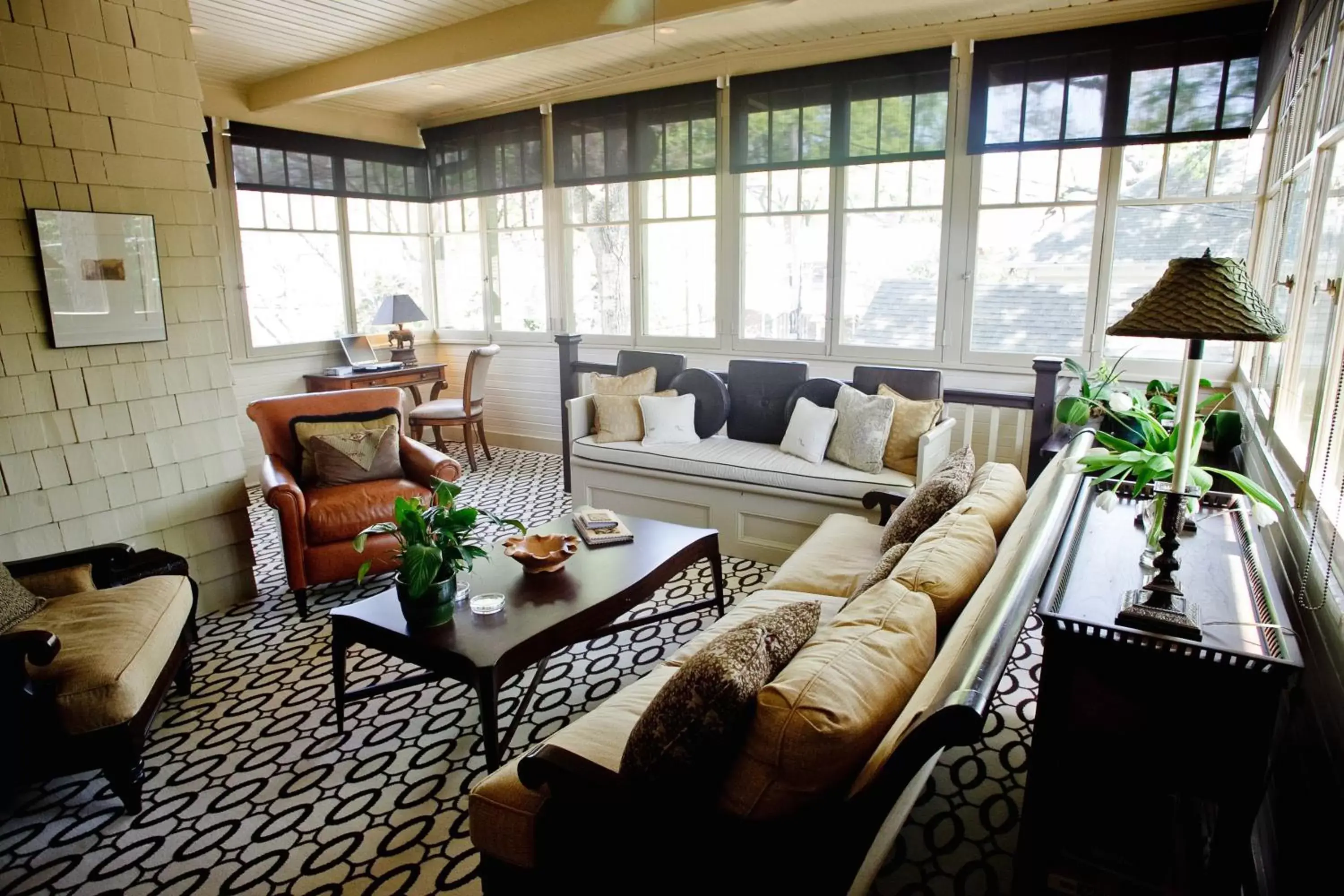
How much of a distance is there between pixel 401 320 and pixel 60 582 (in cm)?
419

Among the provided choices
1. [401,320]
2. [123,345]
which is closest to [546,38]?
[123,345]

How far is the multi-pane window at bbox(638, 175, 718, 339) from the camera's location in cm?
586

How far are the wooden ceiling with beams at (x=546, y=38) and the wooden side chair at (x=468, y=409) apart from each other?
80.8 inches

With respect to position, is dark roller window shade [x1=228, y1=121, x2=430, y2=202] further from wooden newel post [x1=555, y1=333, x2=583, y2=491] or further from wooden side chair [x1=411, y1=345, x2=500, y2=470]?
wooden newel post [x1=555, y1=333, x2=583, y2=491]

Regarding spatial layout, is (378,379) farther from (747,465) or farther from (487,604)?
(487,604)

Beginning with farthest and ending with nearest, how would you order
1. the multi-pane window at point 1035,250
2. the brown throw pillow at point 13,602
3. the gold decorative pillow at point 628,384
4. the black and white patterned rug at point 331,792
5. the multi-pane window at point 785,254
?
the multi-pane window at point 785,254 → the gold decorative pillow at point 628,384 → the multi-pane window at point 1035,250 → the brown throw pillow at point 13,602 → the black and white patterned rug at point 331,792

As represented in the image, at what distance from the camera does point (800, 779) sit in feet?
4.31

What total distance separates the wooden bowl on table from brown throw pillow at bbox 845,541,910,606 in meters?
1.11

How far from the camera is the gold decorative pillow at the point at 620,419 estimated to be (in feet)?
15.3

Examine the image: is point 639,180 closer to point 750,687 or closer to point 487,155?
point 487,155

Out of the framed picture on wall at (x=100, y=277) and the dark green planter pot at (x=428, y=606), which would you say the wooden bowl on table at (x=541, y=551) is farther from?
the framed picture on wall at (x=100, y=277)

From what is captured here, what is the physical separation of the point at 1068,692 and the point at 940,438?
2.58 meters

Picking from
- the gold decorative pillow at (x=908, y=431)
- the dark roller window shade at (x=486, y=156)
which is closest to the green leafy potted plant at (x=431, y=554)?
the gold decorative pillow at (x=908, y=431)

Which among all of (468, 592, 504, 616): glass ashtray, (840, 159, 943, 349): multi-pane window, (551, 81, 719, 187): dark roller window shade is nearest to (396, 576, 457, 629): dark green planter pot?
(468, 592, 504, 616): glass ashtray
